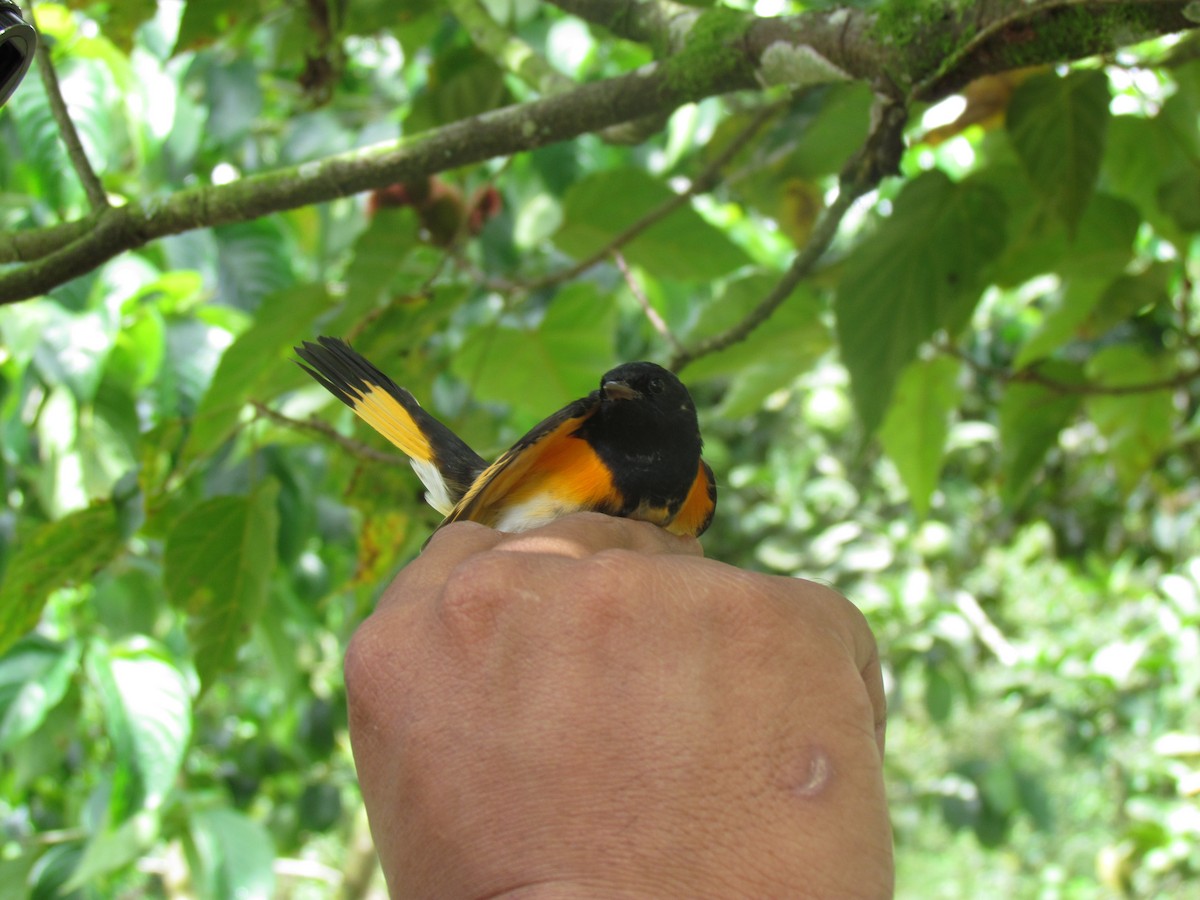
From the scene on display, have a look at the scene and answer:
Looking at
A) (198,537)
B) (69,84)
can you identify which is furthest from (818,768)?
(69,84)

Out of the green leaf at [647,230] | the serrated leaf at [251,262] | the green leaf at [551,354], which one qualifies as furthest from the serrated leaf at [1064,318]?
the serrated leaf at [251,262]

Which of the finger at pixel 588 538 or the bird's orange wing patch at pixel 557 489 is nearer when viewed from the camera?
the finger at pixel 588 538

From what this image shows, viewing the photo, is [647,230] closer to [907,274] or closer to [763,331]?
[763,331]

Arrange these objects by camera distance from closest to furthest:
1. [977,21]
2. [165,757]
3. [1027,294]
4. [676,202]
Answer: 1. [977,21]
2. [676,202]
3. [165,757]
4. [1027,294]

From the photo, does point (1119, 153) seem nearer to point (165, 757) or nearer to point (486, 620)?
point (486, 620)

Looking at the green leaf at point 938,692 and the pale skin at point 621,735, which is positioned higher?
the pale skin at point 621,735

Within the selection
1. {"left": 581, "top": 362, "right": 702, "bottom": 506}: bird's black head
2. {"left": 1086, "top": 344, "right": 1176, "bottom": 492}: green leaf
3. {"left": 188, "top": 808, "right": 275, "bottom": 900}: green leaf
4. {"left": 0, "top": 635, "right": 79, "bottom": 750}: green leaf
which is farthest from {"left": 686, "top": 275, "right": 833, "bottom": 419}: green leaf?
{"left": 188, "top": 808, "right": 275, "bottom": 900}: green leaf

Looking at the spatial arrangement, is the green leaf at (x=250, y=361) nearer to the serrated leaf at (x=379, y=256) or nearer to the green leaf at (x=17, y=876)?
the serrated leaf at (x=379, y=256)

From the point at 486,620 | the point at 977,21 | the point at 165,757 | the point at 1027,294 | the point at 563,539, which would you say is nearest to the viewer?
the point at 486,620
